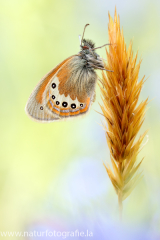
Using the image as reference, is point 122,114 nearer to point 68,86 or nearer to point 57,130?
point 68,86

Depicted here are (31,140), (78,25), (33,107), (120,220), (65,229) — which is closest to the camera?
(120,220)

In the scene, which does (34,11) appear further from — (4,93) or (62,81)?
(62,81)

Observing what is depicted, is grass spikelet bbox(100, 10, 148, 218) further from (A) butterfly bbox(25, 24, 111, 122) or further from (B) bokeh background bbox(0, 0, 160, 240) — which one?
(A) butterfly bbox(25, 24, 111, 122)

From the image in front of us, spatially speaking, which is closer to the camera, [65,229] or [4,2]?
[65,229]

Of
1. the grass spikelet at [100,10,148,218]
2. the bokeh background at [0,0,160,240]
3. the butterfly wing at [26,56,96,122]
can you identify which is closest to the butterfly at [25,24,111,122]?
the butterfly wing at [26,56,96,122]

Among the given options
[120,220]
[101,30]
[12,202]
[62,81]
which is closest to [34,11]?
[101,30]

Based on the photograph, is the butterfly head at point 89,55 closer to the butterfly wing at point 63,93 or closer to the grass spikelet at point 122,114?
the butterfly wing at point 63,93

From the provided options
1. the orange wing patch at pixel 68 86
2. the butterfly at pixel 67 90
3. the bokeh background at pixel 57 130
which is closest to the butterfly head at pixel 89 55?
the butterfly at pixel 67 90
